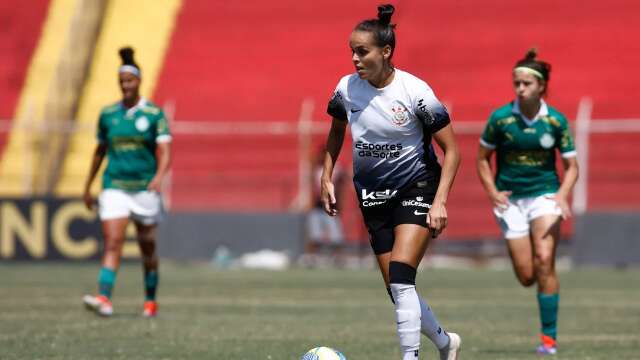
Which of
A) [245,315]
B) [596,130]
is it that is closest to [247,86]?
[596,130]

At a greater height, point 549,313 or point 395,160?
point 395,160

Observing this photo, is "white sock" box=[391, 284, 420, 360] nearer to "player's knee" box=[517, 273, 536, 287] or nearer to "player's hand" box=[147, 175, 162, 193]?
"player's knee" box=[517, 273, 536, 287]

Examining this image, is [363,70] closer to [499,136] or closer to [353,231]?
[499,136]

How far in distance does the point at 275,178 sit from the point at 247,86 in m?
4.87

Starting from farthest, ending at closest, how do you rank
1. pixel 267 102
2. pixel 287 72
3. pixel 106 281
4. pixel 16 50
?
pixel 16 50 → pixel 287 72 → pixel 267 102 → pixel 106 281

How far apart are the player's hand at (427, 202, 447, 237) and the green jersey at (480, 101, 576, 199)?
324cm

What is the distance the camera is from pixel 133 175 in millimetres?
14453

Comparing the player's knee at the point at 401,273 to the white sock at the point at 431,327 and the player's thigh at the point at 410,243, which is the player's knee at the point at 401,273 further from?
the white sock at the point at 431,327

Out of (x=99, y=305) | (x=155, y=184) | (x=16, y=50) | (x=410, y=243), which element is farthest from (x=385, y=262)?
(x=16, y=50)

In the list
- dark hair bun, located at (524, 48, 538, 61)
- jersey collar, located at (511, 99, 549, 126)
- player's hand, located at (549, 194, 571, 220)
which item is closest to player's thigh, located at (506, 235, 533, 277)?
player's hand, located at (549, 194, 571, 220)

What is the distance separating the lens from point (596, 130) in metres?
25.8

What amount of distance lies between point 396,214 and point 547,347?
2.77 metres

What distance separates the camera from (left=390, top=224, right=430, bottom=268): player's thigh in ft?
28.5

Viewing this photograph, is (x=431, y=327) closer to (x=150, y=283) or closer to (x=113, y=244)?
(x=150, y=283)
